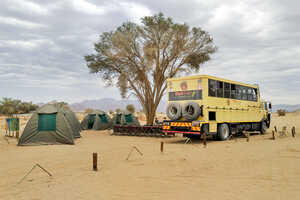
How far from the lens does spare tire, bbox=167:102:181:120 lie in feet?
48.4

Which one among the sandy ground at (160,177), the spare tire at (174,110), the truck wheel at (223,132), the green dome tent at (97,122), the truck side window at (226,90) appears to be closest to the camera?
the sandy ground at (160,177)

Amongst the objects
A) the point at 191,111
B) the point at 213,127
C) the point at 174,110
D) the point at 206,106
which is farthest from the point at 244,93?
the point at 174,110

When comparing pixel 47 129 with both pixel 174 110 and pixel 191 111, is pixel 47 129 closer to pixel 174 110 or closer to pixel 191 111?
pixel 174 110

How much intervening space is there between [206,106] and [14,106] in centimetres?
5814

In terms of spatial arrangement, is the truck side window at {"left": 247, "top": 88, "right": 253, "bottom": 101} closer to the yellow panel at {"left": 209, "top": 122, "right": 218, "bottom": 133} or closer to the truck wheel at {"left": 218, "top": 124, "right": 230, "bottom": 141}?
the truck wheel at {"left": 218, "top": 124, "right": 230, "bottom": 141}

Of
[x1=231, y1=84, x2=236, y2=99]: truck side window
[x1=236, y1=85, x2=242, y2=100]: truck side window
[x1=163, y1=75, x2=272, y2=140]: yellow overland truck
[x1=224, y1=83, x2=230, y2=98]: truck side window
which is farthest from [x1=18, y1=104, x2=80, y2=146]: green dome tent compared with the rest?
[x1=236, y1=85, x2=242, y2=100]: truck side window

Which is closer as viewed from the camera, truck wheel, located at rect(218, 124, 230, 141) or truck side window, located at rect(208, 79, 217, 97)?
truck side window, located at rect(208, 79, 217, 97)

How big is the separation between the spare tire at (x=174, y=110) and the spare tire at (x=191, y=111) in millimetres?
334

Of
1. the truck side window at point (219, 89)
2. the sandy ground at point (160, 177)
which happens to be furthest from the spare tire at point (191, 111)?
the sandy ground at point (160, 177)

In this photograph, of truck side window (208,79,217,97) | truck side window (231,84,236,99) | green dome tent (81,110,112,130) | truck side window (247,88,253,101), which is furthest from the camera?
green dome tent (81,110,112,130)

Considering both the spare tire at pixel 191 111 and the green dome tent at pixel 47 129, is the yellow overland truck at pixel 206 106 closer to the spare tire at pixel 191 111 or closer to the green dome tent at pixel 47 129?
the spare tire at pixel 191 111

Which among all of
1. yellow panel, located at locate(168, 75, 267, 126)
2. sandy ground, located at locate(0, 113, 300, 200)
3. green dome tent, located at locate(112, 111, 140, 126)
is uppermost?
yellow panel, located at locate(168, 75, 267, 126)

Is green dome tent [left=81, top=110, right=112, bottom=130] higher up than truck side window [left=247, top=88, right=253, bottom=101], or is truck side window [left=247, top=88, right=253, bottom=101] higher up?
truck side window [left=247, top=88, right=253, bottom=101]

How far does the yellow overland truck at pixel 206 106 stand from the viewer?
1427 cm
